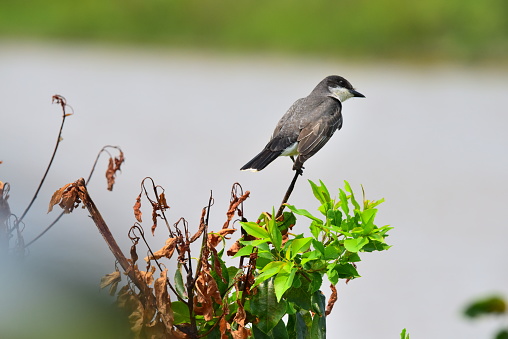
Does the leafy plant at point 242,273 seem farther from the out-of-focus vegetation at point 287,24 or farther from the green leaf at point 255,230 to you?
the out-of-focus vegetation at point 287,24

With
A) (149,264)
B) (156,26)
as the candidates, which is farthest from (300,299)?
(156,26)

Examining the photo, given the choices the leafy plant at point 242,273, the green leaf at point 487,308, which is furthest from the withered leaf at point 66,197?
the green leaf at point 487,308

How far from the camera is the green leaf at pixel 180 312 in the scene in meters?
1.81

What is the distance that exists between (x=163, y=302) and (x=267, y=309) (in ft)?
0.75

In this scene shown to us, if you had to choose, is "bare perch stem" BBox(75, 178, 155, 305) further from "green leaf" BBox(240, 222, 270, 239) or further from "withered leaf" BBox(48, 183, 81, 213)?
"green leaf" BBox(240, 222, 270, 239)

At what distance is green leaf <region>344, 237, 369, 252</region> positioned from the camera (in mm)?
1722

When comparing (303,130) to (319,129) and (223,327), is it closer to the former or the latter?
(319,129)

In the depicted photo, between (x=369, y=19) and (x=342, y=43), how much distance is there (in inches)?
23.6

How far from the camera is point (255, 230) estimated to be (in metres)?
1.78

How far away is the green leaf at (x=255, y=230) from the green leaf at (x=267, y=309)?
0.35 ft

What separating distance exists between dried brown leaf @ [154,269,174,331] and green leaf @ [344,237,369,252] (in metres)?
0.36

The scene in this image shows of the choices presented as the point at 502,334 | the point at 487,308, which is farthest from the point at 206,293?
the point at 487,308

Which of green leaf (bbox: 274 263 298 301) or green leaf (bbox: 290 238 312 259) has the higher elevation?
green leaf (bbox: 290 238 312 259)

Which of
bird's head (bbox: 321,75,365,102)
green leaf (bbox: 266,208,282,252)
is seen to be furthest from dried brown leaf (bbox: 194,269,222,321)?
bird's head (bbox: 321,75,365,102)
